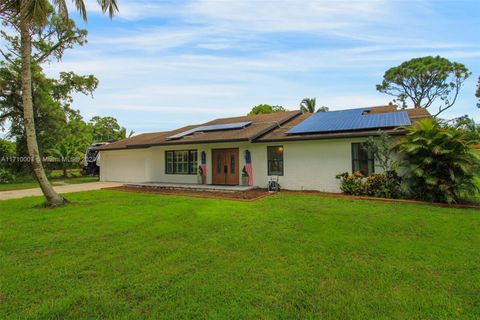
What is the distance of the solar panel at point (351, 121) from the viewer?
9.81 m

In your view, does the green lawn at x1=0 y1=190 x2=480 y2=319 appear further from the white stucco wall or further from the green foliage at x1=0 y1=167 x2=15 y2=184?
the green foliage at x1=0 y1=167 x2=15 y2=184

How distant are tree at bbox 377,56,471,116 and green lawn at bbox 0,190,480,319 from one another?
26.5 m

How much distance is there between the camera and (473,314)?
2.55 m

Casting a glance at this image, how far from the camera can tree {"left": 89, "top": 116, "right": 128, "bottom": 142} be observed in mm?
38562

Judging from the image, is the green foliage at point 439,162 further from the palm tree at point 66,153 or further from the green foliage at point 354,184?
the palm tree at point 66,153

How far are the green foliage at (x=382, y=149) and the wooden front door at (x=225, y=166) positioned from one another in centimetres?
633

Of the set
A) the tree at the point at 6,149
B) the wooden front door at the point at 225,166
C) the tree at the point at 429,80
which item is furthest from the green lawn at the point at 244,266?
the tree at the point at 429,80

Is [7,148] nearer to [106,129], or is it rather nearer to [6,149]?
[6,149]

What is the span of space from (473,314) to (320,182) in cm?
836

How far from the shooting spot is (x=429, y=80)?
26938mm

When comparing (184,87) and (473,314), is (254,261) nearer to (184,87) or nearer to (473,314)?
(473,314)

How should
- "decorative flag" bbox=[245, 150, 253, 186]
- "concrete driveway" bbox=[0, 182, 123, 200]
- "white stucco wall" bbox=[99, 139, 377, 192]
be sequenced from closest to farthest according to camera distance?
"white stucco wall" bbox=[99, 139, 377, 192]
"concrete driveway" bbox=[0, 182, 123, 200]
"decorative flag" bbox=[245, 150, 253, 186]

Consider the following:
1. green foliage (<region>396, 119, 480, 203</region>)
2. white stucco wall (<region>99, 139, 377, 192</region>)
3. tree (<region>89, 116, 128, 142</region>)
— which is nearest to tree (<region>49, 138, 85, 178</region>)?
white stucco wall (<region>99, 139, 377, 192</region>)

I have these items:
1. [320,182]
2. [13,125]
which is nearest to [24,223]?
[320,182]
